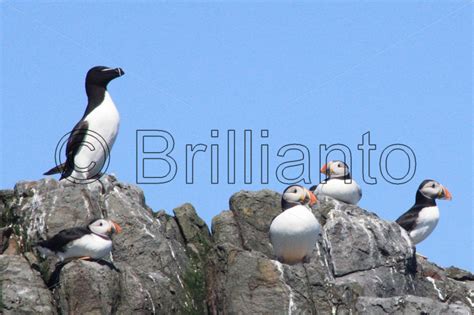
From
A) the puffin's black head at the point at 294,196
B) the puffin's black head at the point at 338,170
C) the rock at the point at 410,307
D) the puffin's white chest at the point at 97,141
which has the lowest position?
the rock at the point at 410,307

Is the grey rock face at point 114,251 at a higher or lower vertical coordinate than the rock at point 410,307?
higher

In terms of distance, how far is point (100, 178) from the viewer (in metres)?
22.2

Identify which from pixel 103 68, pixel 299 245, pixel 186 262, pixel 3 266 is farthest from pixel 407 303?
pixel 103 68

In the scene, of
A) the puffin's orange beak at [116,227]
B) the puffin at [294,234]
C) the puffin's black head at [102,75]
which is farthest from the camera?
the puffin's black head at [102,75]

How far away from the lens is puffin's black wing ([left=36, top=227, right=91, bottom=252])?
19719 mm

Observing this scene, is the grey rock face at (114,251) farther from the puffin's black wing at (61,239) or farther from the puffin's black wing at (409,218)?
the puffin's black wing at (409,218)

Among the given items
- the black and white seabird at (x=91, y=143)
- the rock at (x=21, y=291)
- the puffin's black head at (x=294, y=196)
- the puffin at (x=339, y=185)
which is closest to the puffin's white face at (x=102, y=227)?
the rock at (x=21, y=291)

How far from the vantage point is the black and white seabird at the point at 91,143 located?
874 inches

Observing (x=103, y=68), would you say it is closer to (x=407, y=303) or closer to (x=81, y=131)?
(x=81, y=131)

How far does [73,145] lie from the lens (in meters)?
22.2

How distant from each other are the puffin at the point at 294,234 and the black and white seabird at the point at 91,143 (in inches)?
109

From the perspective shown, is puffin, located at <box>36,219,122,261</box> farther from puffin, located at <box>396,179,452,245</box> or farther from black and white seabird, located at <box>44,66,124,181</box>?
puffin, located at <box>396,179,452,245</box>

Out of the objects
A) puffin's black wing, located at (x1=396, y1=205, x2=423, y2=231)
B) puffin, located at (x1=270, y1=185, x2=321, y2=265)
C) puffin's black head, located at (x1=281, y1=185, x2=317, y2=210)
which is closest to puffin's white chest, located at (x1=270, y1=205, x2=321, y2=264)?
puffin, located at (x1=270, y1=185, x2=321, y2=265)

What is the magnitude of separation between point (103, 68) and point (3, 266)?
4.81 m
